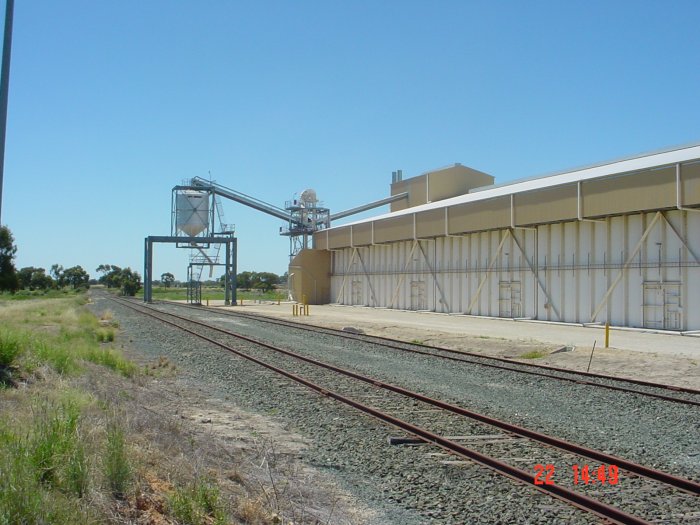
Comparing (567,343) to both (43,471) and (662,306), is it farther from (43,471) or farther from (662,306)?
(43,471)

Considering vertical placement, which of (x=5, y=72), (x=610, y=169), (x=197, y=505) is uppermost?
(x=610, y=169)

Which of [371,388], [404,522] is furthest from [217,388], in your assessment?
[404,522]

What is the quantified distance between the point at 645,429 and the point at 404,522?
17.1ft

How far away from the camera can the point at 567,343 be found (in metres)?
23.2

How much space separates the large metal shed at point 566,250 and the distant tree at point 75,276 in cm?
14507

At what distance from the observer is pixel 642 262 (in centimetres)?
2788

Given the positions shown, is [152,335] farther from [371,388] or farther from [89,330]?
[371,388]

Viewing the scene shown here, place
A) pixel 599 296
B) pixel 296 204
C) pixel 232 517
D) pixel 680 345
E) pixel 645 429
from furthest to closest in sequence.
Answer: pixel 296 204 → pixel 599 296 → pixel 680 345 → pixel 645 429 → pixel 232 517

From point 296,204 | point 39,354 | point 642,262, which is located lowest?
point 39,354

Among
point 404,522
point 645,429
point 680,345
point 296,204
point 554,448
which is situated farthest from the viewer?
point 296,204

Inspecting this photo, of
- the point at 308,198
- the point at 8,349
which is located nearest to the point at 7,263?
the point at 308,198

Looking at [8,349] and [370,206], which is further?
[370,206]
